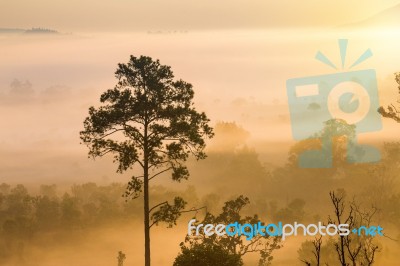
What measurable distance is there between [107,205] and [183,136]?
116 meters

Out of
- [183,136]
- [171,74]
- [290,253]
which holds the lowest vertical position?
[290,253]

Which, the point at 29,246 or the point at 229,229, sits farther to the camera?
the point at 29,246

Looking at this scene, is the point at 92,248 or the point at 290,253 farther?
the point at 92,248

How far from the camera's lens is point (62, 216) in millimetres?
157625

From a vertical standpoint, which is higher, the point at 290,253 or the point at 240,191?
the point at 240,191

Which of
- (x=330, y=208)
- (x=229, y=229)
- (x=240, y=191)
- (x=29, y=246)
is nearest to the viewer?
(x=229, y=229)

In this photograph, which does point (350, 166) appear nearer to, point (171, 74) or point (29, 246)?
point (29, 246)

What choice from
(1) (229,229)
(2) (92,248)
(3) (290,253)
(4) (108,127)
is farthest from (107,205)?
(4) (108,127)

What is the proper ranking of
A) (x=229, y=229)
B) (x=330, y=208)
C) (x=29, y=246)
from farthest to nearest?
(x=29, y=246) → (x=330, y=208) → (x=229, y=229)

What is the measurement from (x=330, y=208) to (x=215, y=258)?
107 meters

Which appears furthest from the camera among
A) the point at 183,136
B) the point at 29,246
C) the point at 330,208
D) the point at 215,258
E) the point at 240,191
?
the point at 240,191

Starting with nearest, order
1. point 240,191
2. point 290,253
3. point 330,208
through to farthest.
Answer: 1. point 290,253
2. point 330,208
3. point 240,191

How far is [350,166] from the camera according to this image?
14175 centimetres

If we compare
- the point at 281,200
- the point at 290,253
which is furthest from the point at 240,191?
the point at 290,253
